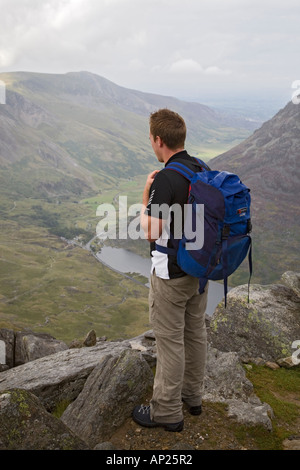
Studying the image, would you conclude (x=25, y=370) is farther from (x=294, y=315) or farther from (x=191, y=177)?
(x=294, y=315)

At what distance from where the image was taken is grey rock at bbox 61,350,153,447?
9.06m

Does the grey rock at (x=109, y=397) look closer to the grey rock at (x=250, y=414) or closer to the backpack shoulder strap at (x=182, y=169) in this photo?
the grey rock at (x=250, y=414)

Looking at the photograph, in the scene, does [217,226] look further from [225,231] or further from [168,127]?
[168,127]

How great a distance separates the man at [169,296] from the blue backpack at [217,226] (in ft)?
1.07

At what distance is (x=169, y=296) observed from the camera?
27.6 ft

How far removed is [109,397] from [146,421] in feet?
3.87

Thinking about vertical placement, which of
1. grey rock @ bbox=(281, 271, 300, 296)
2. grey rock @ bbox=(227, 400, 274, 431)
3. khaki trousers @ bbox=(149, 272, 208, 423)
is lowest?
grey rock @ bbox=(227, 400, 274, 431)

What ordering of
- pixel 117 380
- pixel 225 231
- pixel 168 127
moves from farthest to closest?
pixel 117 380 < pixel 168 127 < pixel 225 231

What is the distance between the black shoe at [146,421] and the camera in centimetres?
876

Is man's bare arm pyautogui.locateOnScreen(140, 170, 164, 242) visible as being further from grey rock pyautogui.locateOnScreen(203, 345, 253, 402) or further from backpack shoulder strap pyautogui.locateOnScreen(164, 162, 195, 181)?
grey rock pyautogui.locateOnScreen(203, 345, 253, 402)

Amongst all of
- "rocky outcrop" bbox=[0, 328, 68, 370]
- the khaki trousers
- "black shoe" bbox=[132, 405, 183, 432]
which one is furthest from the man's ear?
"rocky outcrop" bbox=[0, 328, 68, 370]

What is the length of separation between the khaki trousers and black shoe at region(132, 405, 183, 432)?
0.10 metres

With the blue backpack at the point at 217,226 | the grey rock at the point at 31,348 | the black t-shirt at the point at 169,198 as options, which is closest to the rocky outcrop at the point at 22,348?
the grey rock at the point at 31,348

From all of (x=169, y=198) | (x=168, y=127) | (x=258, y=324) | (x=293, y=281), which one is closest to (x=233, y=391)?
(x=258, y=324)
